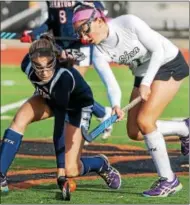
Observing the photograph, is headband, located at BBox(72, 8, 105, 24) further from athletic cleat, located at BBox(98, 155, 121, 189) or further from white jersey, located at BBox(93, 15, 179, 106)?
athletic cleat, located at BBox(98, 155, 121, 189)

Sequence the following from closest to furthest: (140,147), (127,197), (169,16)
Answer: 1. (127,197)
2. (140,147)
3. (169,16)

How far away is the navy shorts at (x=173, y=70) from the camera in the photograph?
7.38 m

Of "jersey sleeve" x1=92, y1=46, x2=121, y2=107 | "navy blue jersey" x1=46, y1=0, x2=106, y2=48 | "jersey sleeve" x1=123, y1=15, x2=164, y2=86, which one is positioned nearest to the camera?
"jersey sleeve" x1=123, y1=15, x2=164, y2=86

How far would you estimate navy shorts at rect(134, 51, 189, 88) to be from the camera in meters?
7.38

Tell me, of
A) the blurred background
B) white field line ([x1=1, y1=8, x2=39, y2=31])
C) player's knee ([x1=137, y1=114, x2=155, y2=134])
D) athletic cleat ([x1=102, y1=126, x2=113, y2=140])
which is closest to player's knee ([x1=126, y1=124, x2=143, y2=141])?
player's knee ([x1=137, y1=114, x2=155, y2=134])

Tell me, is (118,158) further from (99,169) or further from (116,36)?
(116,36)

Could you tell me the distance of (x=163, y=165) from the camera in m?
7.17

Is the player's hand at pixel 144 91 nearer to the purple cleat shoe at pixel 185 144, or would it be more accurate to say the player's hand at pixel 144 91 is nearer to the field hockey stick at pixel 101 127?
the field hockey stick at pixel 101 127

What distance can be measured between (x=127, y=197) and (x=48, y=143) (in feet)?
10.7

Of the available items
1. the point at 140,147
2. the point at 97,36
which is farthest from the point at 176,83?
the point at 140,147

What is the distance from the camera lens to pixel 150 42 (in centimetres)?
714

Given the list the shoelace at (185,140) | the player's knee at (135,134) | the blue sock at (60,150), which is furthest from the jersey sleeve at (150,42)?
the shoelace at (185,140)

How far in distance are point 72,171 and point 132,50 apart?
3.55ft

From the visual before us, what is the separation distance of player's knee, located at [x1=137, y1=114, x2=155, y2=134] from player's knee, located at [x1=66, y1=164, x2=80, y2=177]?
64 cm
